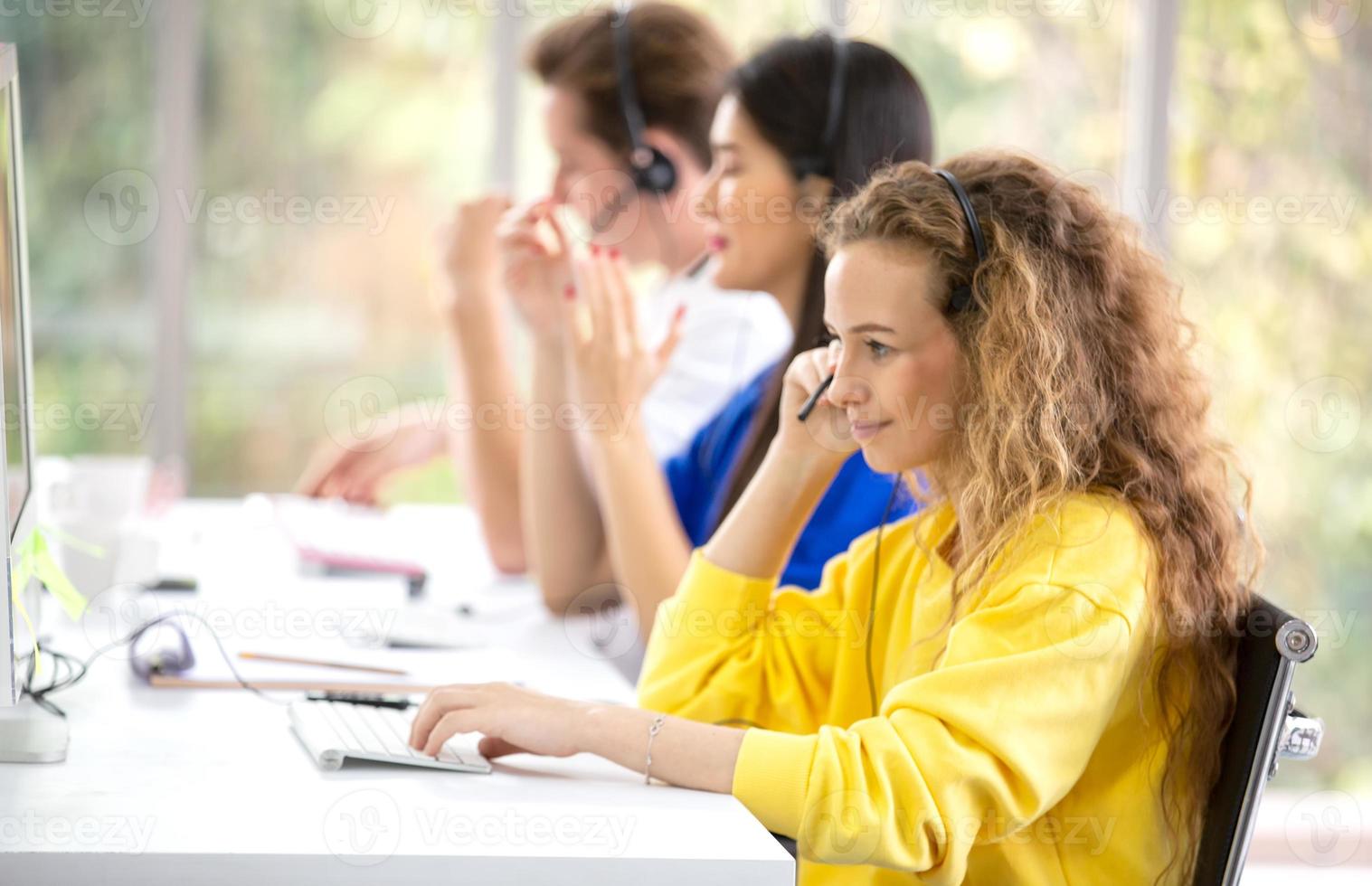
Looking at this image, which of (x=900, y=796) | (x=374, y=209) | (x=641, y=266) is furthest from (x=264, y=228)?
(x=900, y=796)

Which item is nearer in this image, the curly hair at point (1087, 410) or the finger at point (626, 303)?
the curly hair at point (1087, 410)

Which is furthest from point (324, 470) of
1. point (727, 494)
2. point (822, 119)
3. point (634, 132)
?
point (822, 119)

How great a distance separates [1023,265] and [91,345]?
251 centimetres

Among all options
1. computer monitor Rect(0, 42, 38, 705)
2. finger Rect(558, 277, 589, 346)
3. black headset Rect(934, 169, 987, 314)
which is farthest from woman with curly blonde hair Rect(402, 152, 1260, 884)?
finger Rect(558, 277, 589, 346)

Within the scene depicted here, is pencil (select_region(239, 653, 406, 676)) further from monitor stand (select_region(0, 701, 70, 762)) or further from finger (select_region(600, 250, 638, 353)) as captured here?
finger (select_region(600, 250, 638, 353))

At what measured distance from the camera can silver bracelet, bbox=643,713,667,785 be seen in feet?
3.40

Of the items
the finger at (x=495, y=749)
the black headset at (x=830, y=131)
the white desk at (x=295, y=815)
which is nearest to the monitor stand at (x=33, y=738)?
the white desk at (x=295, y=815)

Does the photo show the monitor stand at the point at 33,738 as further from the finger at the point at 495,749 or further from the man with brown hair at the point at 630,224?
the man with brown hair at the point at 630,224

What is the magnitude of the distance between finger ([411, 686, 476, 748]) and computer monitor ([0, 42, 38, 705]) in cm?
32

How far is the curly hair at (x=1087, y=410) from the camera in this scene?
104cm

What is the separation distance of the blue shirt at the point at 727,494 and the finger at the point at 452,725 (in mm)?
522

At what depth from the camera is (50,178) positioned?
2.94 metres

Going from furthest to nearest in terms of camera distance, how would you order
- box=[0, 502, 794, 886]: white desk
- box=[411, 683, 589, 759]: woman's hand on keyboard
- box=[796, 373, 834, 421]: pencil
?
box=[796, 373, 834, 421]: pencil, box=[411, 683, 589, 759]: woman's hand on keyboard, box=[0, 502, 794, 886]: white desk

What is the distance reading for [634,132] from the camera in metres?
1.99
